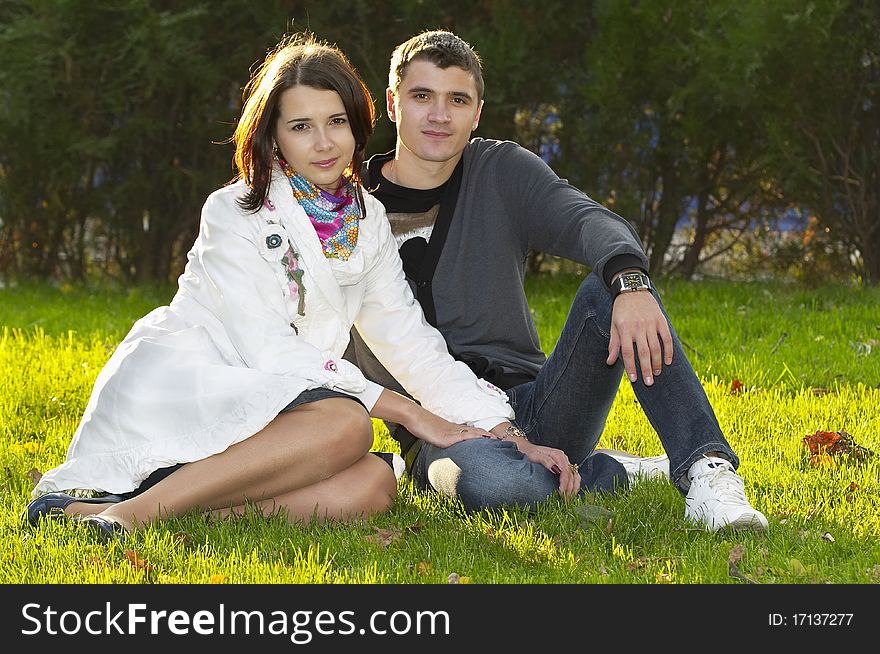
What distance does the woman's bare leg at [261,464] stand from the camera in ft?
11.3

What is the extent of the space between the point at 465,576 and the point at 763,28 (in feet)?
19.1

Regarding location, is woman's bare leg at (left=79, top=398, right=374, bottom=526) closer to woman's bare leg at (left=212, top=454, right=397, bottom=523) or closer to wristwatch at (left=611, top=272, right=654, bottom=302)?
woman's bare leg at (left=212, top=454, right=397, bottom=523)

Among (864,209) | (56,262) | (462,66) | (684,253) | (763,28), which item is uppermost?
(763,28)

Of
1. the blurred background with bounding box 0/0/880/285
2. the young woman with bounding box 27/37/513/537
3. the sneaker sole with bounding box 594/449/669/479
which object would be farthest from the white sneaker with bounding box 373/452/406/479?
the blurred background with bounding box 0/0/880/285

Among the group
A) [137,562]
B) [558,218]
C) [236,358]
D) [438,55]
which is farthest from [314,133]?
[137,562]

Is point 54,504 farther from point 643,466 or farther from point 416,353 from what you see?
point 643,466

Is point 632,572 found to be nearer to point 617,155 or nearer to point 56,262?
point 617,155

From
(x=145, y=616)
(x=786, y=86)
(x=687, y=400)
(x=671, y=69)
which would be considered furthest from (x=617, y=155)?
(x=145, y=616)

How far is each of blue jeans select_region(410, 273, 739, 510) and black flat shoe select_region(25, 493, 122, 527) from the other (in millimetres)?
1074

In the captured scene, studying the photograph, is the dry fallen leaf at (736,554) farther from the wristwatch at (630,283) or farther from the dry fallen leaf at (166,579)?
the dry fallen leaf at (166,579)

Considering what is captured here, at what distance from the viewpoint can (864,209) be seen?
823 centimetres

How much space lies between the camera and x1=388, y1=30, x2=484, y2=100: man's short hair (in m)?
4.07

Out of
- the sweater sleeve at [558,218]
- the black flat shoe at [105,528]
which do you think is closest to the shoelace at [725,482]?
the sweater sleeve at [558,218]

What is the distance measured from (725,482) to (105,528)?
1.83 metres
